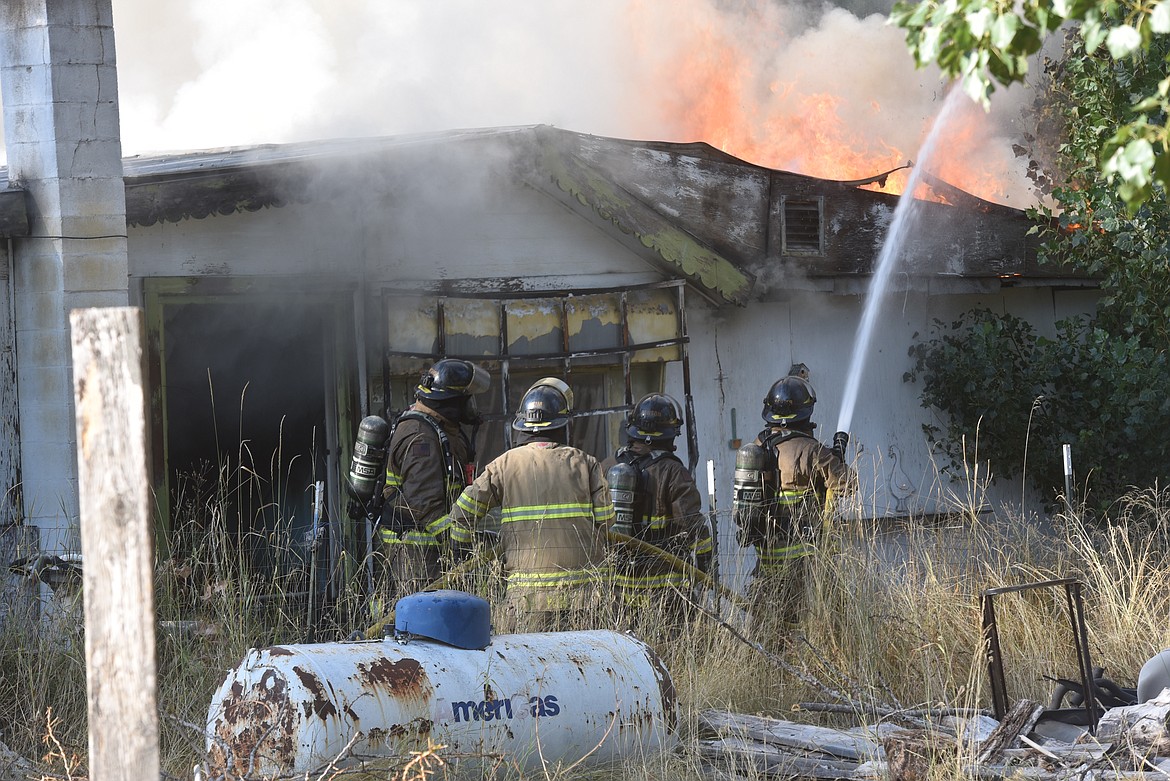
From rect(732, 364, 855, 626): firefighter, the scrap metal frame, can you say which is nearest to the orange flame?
rect(732, 364, 855, 626): firefighter

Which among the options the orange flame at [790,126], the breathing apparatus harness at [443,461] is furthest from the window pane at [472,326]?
the orange flame at [790,126]

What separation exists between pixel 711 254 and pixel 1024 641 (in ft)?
12.1

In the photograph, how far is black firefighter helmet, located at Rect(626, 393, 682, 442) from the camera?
7395mm

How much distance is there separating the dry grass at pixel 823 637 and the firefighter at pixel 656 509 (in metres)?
0.29

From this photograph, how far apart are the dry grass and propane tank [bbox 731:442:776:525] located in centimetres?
56

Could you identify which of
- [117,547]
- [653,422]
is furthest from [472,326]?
[117,547]

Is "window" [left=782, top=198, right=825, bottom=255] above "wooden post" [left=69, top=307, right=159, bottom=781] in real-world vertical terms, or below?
above

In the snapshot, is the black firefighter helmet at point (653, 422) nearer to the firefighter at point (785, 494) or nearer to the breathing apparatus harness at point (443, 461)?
the firefighter at point (785, 494)

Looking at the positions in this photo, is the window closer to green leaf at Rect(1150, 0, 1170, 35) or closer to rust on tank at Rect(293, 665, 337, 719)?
rust on tank at Rect(293, 665, 337, 719)

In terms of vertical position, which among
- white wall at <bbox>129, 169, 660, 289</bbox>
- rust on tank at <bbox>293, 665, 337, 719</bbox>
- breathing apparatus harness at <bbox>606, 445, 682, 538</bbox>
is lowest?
rust on tank at <bbox>293, 665, 337, 719</bbox>

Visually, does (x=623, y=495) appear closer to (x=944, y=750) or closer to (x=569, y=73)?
(x=944, y=750)

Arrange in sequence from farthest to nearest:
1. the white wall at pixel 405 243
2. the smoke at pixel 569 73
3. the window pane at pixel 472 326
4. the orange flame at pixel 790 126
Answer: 1. the smoke at pixel 569 73
2. the orange flame at pixel 790 126
3. the window pane at pixel 472 326
4. the white wall at pixel 405 243

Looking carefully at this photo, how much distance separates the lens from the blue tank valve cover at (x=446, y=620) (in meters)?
4.75

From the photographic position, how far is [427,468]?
7203mm
